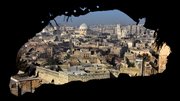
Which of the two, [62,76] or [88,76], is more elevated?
[88,76]

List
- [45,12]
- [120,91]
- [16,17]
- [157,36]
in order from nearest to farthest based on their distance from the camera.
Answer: [16,17]
[45,12]
[120,91]
[157,36]

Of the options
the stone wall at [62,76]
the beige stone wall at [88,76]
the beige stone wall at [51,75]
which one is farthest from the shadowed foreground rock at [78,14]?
the beige stone wall at [51,75]

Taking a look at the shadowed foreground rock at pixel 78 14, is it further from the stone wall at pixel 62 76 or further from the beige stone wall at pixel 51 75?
the beige stone wall at pixel 51 75

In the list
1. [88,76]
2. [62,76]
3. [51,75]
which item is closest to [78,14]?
[88,76]

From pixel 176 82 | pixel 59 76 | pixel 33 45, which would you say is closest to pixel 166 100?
pixel 176 82

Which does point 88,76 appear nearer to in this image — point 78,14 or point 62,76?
point 62,76

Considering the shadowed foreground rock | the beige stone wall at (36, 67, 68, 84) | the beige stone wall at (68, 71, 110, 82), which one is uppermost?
the shadowed foreground rock

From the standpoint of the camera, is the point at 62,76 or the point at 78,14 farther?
the point at 62,76

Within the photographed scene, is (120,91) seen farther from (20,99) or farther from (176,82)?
(20,99)

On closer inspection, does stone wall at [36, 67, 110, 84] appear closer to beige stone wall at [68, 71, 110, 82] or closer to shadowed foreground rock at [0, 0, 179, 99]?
beige stone wall at [68, 71, 110, 82]

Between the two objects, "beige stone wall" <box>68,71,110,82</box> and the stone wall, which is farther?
the stone wall

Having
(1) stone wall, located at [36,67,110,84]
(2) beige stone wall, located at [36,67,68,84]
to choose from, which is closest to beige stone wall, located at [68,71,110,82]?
(1) stone wall, located at [36,67,110,84]
